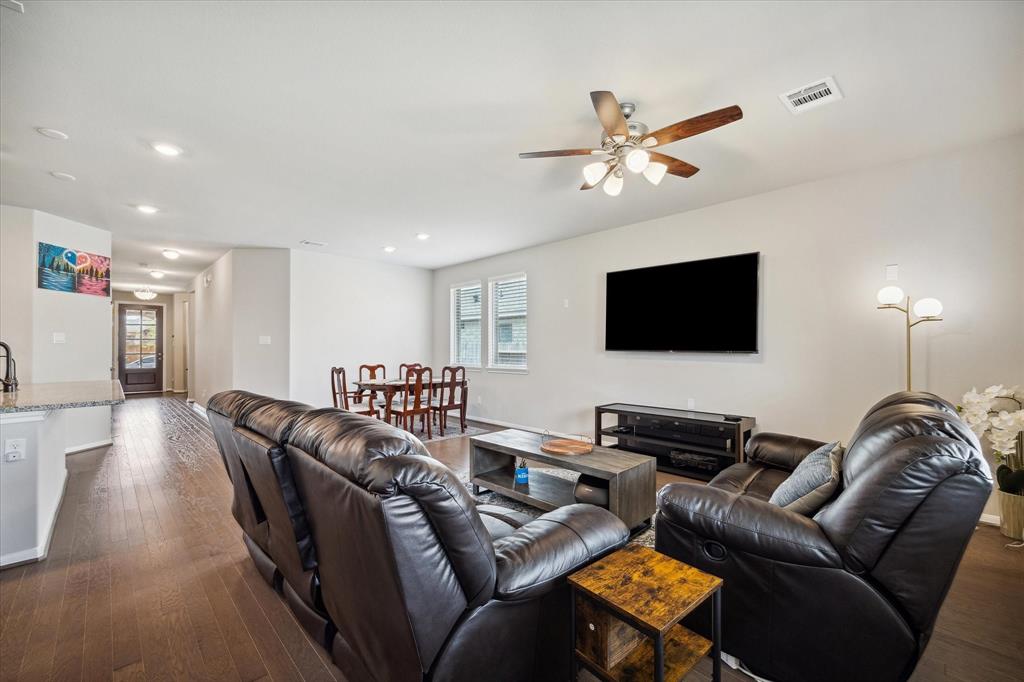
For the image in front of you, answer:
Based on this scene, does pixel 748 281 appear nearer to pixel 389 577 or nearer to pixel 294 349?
pixel 389 577

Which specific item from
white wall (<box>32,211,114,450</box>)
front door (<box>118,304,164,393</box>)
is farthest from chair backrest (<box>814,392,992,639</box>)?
front door (<box>118,304,164,393</box>)

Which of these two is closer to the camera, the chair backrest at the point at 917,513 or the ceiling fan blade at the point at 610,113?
the chair backrest at the point at 917,513

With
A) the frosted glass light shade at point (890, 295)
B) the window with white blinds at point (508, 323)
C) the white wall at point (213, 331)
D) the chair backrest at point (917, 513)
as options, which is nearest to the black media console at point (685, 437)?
the frosted glass light shade at point (890, 295)

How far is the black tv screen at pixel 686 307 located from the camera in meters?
4.21

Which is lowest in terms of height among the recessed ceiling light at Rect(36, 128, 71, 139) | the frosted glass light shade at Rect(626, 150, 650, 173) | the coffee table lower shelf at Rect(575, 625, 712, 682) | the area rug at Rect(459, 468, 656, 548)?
the area rug at Rect(459, 468, 656, 548)

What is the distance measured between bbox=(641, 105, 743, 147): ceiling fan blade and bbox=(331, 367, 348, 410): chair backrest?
15.5ft

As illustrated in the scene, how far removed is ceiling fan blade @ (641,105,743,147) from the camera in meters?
2.16

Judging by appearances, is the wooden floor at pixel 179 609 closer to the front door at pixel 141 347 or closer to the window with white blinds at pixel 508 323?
the window with white blinds at pixel 508 323

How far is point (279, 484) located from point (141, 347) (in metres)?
12.8

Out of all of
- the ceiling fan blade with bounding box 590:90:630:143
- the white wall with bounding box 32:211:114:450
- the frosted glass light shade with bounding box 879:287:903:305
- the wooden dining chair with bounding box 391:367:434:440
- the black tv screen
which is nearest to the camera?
the ceiling fan blade with bounding box 590:90:630:143

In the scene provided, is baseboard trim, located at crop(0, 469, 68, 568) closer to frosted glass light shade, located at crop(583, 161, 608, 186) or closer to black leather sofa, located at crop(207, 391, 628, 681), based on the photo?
black leather sofa, located at crop(207, 391, 628, 681)

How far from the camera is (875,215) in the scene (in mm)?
3527

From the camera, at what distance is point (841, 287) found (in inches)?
145

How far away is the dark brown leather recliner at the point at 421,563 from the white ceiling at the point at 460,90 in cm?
181
